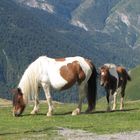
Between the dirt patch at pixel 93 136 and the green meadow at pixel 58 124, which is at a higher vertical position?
the green meadow at pixel 58 124

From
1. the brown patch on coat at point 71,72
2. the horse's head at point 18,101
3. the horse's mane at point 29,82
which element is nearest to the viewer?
the horse's mane at point 29,82

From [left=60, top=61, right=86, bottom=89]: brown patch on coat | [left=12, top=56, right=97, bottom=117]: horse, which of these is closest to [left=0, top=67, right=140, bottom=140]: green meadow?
[left=12, top=56, right=97, bottom=117]: horse

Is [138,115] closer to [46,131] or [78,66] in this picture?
[78,66]

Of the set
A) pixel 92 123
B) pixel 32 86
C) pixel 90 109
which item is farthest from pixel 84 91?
pixel 92 123

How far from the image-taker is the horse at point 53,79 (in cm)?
2922

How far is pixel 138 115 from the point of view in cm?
2853

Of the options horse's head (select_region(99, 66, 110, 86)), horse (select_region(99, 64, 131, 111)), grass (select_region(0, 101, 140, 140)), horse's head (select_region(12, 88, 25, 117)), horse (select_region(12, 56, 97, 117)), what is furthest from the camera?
horse (select_region(99, 64, 131, 111))

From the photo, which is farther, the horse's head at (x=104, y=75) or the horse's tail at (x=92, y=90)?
the horse's head at (x=104, y=75)

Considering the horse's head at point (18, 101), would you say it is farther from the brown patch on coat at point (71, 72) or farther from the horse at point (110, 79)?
the horse at point (110, 79)

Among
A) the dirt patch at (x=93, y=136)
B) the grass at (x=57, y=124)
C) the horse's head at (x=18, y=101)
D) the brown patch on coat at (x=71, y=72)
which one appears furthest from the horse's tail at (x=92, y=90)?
the dirt patch at (x=93, y=136)

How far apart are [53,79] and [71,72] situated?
1077 mm

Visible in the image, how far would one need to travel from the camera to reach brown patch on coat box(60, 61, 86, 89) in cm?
2972

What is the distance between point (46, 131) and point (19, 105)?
7.60 meters

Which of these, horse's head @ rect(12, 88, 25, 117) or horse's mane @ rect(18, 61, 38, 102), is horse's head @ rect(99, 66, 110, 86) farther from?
horse's head @ rect(12, 88, 25, 117)
